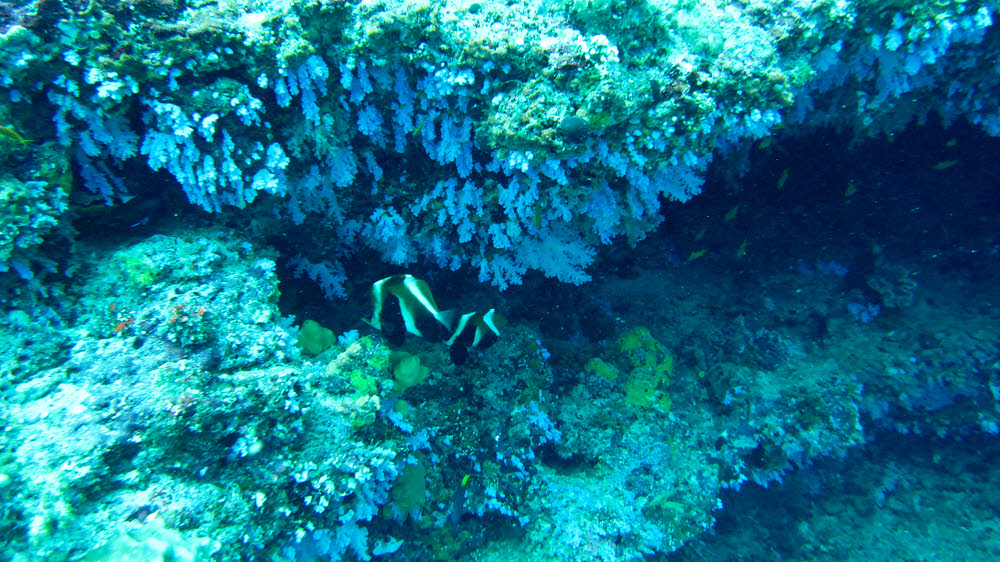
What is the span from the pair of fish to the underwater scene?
0.03 m

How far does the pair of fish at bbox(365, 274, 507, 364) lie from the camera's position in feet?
9.55

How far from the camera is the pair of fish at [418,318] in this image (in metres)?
2.91

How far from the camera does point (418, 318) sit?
2.99 m

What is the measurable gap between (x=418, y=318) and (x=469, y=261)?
0.68 m

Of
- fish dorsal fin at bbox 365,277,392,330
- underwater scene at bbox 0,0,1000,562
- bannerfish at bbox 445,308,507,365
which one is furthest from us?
bannerfish at bbox 445,308,507,365

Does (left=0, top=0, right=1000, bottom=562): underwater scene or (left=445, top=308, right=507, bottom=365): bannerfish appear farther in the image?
(left=445, top=308, right=507, bottom=365): bannerfish

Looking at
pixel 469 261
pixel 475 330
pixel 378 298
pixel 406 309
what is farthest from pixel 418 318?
pixel 469 261

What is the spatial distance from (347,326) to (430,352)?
760 millimetres

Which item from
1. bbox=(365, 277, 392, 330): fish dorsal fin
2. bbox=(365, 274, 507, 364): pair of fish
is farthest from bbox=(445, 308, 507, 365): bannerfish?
bbox=(365, 277, 392, 330): fish dorsal fin

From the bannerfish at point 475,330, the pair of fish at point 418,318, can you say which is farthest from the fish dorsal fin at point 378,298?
the bannerfish at point 475,330

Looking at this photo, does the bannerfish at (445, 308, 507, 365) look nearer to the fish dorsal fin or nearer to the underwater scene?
the underwater scene

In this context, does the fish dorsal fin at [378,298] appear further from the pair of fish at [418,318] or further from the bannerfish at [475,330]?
the bannerfish at [475,330]

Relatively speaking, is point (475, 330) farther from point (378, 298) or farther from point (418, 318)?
point (378, 298)

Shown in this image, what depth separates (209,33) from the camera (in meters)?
2.08
